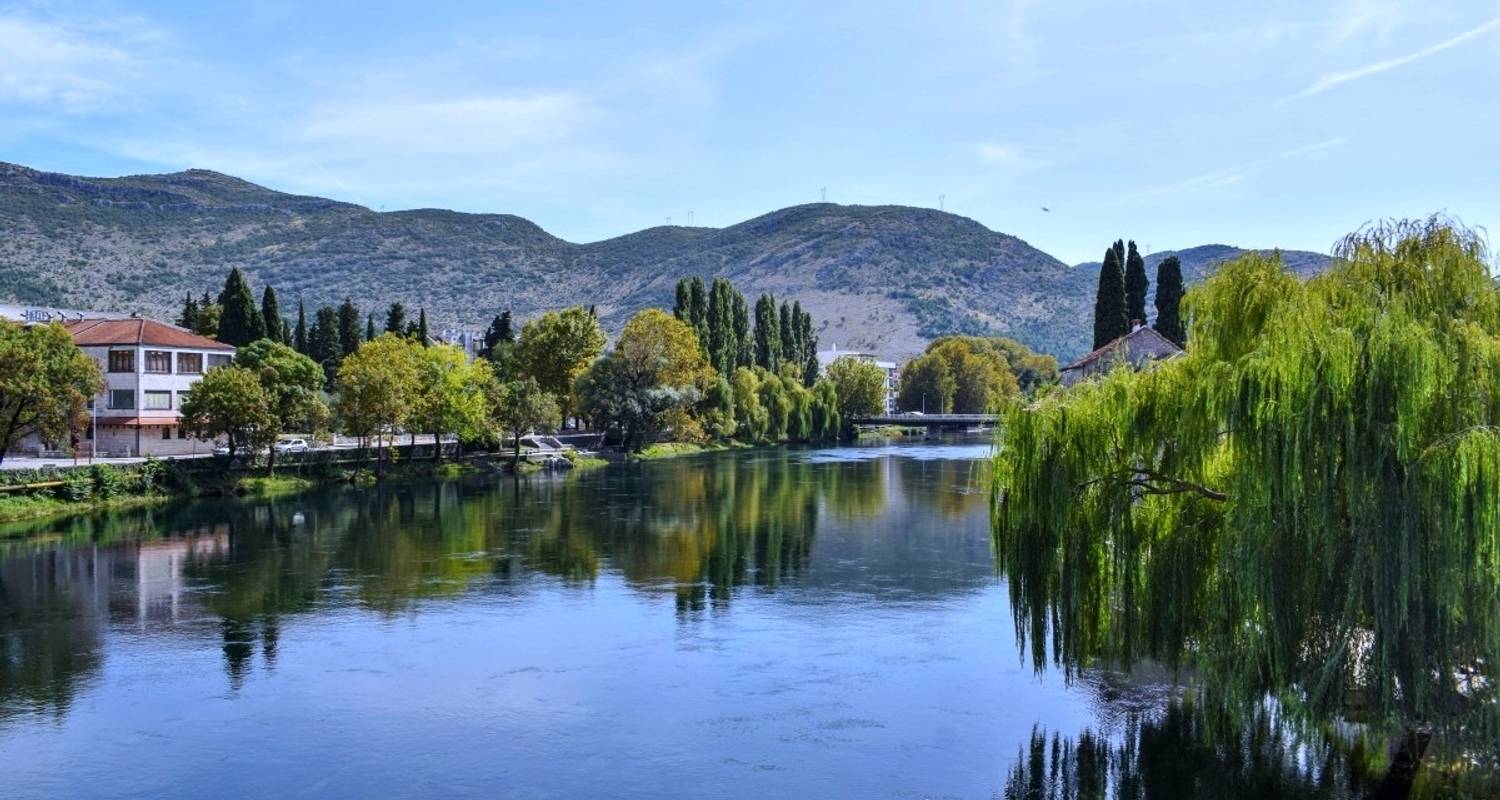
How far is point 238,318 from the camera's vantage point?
101188mm

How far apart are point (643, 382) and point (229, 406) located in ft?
138

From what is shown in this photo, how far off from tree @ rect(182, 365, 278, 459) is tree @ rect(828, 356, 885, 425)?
89601mm

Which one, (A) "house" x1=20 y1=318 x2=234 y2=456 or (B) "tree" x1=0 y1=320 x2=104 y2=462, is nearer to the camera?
(B) "tree" x1=0 y1=320 x2=104 y2=462

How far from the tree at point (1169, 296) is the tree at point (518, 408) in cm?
4444

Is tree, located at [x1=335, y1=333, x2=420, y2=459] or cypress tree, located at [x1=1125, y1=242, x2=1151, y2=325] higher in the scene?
cypress tree, located at [x1=1125, y1=242, x2=1151, y2=325]

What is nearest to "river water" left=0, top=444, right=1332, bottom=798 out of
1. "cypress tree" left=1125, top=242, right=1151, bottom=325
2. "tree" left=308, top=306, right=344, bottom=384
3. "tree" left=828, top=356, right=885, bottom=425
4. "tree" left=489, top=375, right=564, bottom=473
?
"tree" left=489, top=375, right=564, bottom=473

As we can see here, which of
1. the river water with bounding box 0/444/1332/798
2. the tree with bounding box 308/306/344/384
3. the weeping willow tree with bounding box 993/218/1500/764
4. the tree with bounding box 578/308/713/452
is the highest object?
the tree with bounding box 308/306/344/384

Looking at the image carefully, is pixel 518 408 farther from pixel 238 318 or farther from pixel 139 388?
pixel 238 318

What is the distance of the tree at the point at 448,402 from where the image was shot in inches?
3216

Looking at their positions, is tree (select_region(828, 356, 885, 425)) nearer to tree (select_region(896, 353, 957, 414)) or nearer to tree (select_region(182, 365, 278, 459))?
tree (select_region(896, 353, 957, 414))

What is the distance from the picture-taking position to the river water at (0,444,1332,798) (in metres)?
21.5

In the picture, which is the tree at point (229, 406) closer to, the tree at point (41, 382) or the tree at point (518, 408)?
the tree at point (41, 382)

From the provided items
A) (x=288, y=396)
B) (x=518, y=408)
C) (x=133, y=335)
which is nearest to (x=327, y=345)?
(x=518, y=408)

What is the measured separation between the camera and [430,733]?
23.5 m
